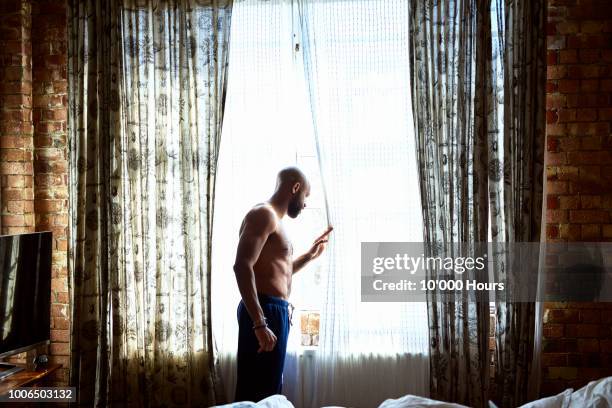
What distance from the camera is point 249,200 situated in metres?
3.68

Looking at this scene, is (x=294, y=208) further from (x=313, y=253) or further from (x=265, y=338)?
(x=265, y=338)

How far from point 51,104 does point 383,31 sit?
202 cm

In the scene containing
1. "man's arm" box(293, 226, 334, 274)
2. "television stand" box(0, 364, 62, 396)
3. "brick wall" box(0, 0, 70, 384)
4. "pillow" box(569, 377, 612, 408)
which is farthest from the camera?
"brick wall" box(0, 0, 70, 384)

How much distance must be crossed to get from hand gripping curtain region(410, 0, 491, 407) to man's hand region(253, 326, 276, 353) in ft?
3.02

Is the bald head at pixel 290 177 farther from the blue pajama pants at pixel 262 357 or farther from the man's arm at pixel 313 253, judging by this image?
the blue pajama pants at pixel 262 357

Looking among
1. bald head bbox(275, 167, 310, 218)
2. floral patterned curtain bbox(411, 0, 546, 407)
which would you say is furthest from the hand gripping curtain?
bald head bbox(275, 167, 310, 218)

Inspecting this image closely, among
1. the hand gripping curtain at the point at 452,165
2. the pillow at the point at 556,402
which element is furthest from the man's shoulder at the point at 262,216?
the pillow at the point at 556,402

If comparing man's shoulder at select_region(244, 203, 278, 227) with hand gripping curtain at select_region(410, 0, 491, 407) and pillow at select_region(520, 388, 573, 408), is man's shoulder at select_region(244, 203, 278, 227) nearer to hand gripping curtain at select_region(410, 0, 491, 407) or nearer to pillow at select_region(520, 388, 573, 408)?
hand gripping curtain at select_region(410, 0, 491, 407)

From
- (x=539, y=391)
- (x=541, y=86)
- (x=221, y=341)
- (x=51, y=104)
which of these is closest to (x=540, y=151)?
(x=541, y=86)

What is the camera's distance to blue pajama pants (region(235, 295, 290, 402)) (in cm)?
326

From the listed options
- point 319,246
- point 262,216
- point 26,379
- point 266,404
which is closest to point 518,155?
point 319,246

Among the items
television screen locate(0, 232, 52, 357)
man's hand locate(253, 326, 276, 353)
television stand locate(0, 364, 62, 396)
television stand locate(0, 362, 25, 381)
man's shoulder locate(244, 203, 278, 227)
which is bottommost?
television stand locate(0, 364, 62, 396)

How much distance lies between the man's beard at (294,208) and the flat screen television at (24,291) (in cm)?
132

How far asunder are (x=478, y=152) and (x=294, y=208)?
105 cm
